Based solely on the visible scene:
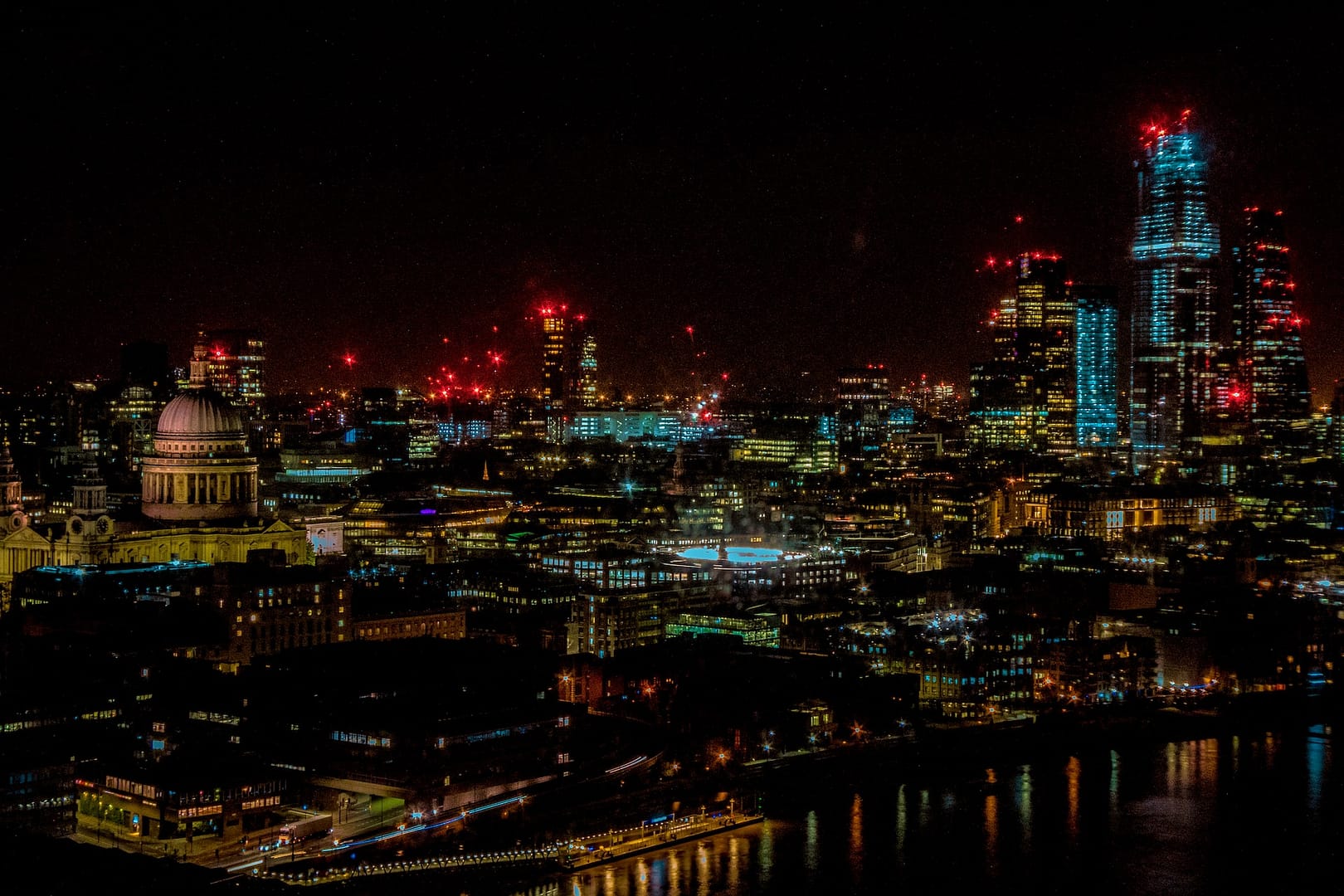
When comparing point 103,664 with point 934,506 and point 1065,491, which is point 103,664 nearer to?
Answer: point 934,506

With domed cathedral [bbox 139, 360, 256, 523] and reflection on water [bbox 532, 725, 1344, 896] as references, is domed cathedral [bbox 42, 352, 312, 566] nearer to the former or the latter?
domed cathedral [bbox 139, 360, 256, 523]

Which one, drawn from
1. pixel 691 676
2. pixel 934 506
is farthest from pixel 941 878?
pixel 934 506

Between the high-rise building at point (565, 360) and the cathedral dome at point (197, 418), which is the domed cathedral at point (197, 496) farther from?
the high-rise building at point (565, 360)

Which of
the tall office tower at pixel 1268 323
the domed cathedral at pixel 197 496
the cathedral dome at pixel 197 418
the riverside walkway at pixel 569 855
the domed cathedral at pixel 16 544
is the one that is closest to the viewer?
the riverside walkway at pixel 569 855

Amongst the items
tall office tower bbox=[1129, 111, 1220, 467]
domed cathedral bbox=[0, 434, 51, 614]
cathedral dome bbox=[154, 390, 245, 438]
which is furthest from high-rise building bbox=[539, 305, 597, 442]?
domed cathedral bbox=[0, 434, 51, 614]

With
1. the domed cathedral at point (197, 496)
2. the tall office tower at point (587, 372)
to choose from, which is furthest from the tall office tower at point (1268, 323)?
the domed cathedral at point (197, 496)
